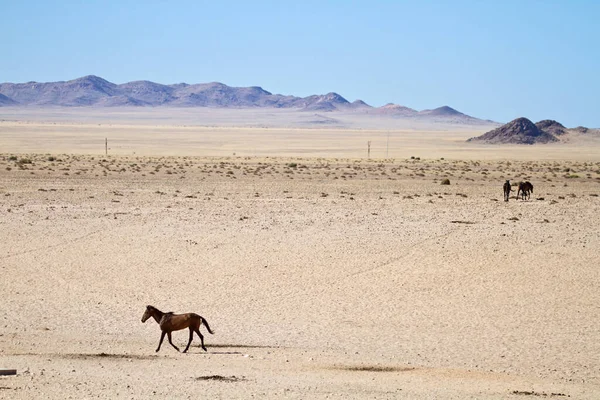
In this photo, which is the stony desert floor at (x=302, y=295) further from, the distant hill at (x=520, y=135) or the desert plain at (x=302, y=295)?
the distant hill at (x=520, y=135)

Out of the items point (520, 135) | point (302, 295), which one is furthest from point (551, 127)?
point (302, 295)

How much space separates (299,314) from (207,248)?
280 inches

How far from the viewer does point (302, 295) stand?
17797 mm

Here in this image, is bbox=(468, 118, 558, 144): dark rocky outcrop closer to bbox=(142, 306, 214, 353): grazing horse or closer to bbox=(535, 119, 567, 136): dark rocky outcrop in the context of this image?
bbox=(535, 119, 567, 136): dark rocky outcrop

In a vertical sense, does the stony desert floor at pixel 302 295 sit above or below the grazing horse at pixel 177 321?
below

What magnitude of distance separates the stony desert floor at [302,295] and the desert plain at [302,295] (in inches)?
2.1

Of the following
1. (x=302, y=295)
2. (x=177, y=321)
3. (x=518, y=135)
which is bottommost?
(x=518, y=135)

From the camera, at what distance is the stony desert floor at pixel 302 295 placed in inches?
451

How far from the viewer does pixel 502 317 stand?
16.1m

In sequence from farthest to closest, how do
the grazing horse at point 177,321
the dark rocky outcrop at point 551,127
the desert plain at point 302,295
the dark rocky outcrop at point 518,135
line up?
the dark rocky outcrop at point 551,127 < the dark rocky outcrop at point 518,135 < the grazing horse at point 177,321 < the desert plain at point 302,295

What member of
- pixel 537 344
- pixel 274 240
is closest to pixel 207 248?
pixel 274 240

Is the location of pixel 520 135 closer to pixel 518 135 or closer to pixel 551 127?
pixel 518 135

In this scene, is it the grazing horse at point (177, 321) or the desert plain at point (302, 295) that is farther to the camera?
the grazing horse at point (177, 321)

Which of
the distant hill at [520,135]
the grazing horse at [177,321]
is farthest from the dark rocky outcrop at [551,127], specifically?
the grazing horse at [177,321]
